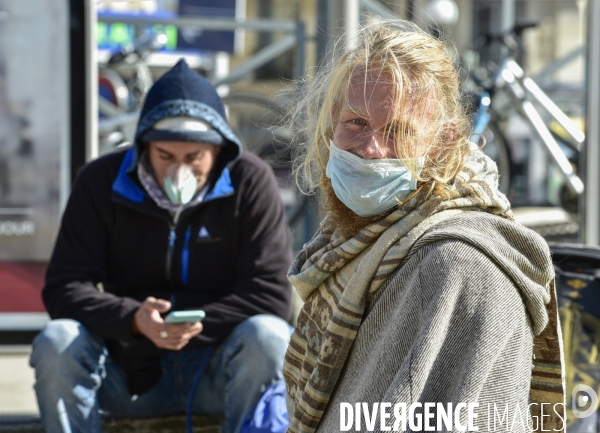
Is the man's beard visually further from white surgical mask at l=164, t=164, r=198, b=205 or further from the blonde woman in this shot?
white surgical mask at l=164, t=164, r=198, b=205

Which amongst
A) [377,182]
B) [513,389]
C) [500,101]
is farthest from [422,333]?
[500,101]

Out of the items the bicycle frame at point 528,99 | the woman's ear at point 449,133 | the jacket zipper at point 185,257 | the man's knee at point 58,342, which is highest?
the woman's ear at point 449,133

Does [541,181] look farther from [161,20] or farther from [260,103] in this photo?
[161,20]

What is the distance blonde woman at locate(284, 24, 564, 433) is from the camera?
52.1 inches

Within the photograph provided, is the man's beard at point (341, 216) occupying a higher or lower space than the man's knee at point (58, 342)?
higher

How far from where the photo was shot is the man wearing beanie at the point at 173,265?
8.97ft

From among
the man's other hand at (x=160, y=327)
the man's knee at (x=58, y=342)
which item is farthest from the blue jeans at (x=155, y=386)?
the man's other hand at (x=160, y=327)

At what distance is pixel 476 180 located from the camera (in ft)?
5.07

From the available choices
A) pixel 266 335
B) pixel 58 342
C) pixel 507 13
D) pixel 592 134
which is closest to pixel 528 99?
pixel 592 134

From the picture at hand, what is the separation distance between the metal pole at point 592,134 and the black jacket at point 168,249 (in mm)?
1917

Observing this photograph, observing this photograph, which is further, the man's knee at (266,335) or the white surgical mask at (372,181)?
the man's knee at (266,335)

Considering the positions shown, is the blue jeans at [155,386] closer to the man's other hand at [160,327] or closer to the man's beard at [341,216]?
the man's other hand at [160,327]

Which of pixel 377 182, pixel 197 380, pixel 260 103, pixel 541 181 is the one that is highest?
pixel 377 182

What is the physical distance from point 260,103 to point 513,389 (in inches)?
189
